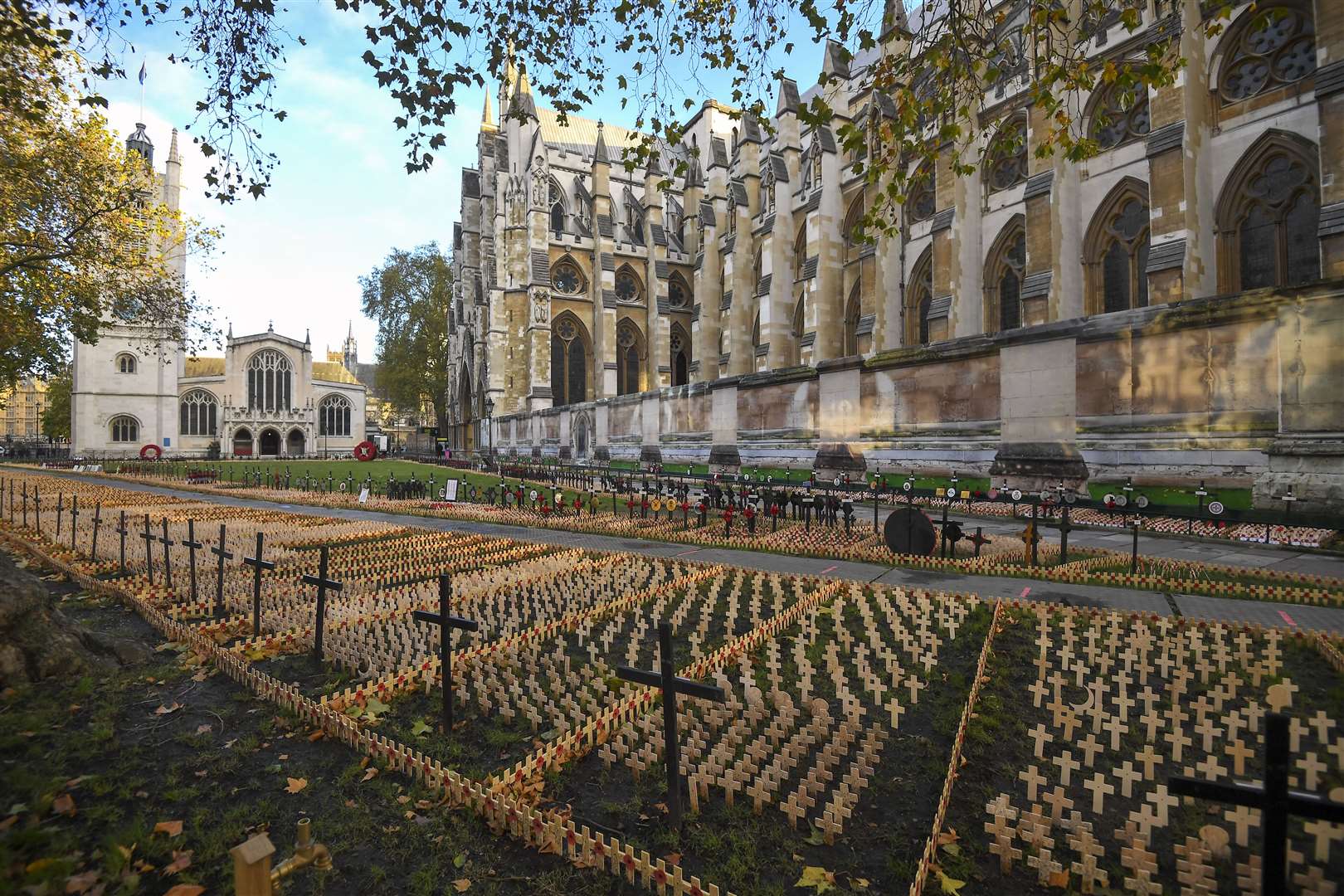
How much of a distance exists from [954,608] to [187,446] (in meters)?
73.8

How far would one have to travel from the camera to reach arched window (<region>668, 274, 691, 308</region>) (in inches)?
1921

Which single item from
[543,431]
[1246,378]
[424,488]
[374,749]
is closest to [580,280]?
[543,431]

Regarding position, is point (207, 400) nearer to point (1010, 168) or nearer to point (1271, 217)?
point (1010, 168)

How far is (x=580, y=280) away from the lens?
159 feet

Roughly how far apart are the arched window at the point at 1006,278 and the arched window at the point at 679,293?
1090 inches

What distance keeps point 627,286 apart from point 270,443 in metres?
43.5

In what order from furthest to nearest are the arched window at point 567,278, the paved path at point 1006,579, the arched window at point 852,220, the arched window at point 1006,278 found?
1. the arched window at point 567,278
2. the arched window at point 852,220
3. the arched window at point 1006,278
4. the paved path at point 1006,579

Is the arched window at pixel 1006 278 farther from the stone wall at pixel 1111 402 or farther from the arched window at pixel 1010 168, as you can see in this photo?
the stone wall at pixel 1111 402

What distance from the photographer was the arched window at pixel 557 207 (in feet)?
167

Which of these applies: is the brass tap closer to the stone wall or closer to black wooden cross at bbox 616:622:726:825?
black wooden cross at bbox 616:622:726:825

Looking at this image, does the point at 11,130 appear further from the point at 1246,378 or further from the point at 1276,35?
the point at 1276,35

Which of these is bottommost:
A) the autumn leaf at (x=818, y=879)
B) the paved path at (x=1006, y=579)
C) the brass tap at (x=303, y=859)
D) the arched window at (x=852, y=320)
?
the autumn leaf at (x=818, y=879)

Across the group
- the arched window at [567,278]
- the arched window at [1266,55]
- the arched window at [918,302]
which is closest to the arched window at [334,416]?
the arched window at [567,278]

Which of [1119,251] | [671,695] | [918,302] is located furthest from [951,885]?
[918,302]
